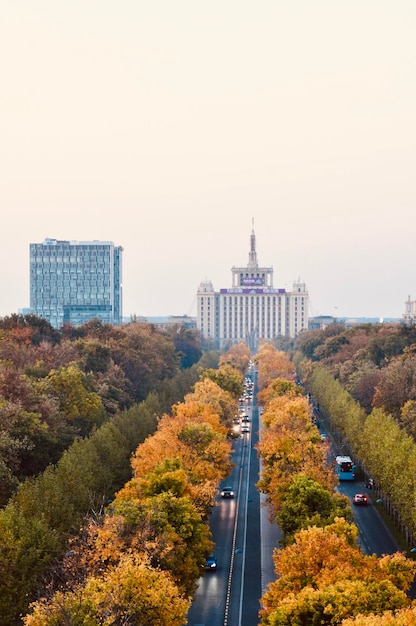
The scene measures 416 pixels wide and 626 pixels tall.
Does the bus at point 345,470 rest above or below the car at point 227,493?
above

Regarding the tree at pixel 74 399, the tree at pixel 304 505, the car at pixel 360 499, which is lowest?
the car at pixel 360 499

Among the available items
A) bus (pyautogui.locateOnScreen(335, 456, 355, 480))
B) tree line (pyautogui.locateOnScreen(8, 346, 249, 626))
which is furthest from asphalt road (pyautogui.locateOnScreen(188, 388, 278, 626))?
bus (pyautogui.locateOnScreen(335, 456, 355, 480))

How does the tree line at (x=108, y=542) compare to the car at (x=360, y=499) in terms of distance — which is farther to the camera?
the car at (x=360, y=499)

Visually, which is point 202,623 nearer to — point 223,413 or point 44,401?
point 44,401

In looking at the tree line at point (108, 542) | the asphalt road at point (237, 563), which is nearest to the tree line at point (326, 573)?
the asphalt road at point (237, 563)

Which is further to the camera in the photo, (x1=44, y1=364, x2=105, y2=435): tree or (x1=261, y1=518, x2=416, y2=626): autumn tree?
(x1=44, y1=364, x2=105, y2=435): tree

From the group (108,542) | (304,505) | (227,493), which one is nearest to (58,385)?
(227,493)

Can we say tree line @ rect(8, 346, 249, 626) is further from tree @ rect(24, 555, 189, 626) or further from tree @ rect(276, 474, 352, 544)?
tree @ rect(276, 474, 352, 544)

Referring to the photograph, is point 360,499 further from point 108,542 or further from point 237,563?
point 108,542

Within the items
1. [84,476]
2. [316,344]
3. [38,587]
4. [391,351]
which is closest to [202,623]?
[38,587]

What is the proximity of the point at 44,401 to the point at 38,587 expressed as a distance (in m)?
33.5

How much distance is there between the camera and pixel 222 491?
2783 inches

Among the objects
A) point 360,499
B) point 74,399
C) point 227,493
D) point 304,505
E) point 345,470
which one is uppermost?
point 74,399

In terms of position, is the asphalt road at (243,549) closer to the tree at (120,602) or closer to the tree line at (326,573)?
the tree line at (326,573)
